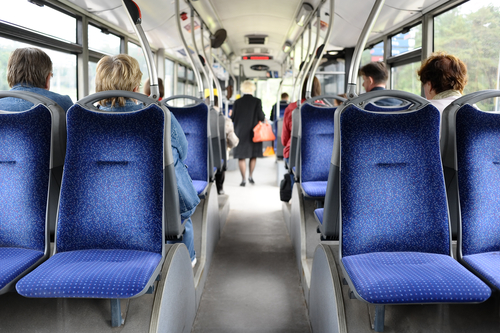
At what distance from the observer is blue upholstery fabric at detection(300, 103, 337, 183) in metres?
3.12

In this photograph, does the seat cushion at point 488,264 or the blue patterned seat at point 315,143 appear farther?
the blue patterned seat at point 315,143

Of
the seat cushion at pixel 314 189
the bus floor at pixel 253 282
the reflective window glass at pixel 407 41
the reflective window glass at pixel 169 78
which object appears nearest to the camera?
the bus floor at pixel 253 282

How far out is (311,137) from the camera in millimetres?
3150

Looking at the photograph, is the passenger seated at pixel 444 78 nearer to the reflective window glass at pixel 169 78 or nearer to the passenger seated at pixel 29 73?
the passenger seated at pixel 29 73

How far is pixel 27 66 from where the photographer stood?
6.89ft

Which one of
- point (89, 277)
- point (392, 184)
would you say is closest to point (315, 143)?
point (392, 184)

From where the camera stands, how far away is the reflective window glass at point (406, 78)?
17.0 ft

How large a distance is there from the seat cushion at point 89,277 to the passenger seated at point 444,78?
175cm

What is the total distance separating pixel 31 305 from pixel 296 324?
4.31 feet

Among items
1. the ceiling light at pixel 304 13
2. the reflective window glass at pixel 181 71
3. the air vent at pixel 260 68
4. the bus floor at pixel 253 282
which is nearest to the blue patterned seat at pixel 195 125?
the bus floor at pixel 253 282

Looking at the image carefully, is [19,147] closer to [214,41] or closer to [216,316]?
[216,316]

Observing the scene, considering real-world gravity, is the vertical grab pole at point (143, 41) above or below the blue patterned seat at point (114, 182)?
above

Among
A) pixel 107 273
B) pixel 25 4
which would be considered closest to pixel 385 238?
pixel 107 273

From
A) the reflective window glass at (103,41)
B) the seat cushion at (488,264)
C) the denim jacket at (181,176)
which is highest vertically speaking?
the reflective window glass at (103,41)
